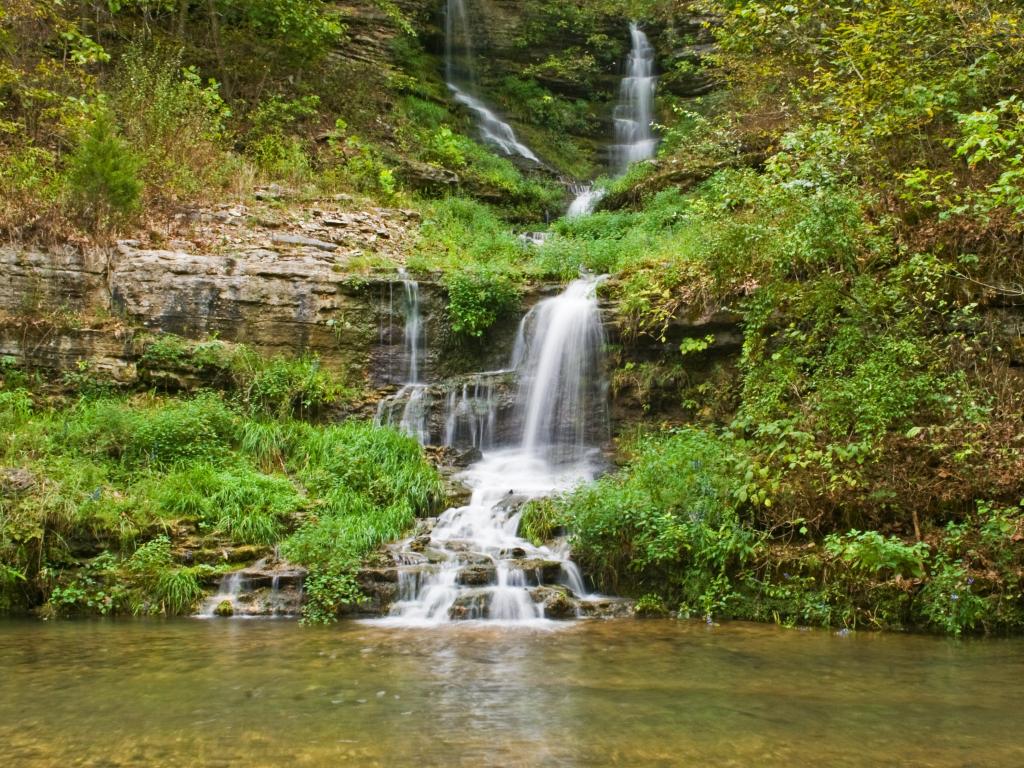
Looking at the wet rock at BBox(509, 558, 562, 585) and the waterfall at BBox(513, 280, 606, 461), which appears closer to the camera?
the wet rock at BBox(509, 558, 562, 585)

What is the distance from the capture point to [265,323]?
1204 centimetres

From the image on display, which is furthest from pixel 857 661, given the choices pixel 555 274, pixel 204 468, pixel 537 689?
pixel 555 274

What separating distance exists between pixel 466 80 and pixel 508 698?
2217 centimetres

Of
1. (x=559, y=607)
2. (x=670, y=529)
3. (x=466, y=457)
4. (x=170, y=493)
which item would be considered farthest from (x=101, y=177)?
(x=670, y=529)

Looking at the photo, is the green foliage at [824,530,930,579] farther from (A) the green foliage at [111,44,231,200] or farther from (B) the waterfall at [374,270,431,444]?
(A) the green foliage at [111,44,231,200]

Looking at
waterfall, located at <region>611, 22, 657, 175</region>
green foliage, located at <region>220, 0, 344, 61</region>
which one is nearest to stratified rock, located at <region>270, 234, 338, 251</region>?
green foliage, located at <region>220, 0, 344, 61</region>

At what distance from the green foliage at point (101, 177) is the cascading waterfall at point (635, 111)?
1107cm

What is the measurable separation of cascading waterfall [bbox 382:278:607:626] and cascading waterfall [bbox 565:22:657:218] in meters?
8.89

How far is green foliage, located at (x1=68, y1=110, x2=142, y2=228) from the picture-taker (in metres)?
11.8

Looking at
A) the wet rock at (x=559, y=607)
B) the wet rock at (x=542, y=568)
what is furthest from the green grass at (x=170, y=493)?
the wet rock at (x=559, y=607)

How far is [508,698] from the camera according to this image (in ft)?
15.4

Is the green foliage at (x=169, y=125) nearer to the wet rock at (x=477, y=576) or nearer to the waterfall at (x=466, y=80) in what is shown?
the waterfall at (x=466, y=80)

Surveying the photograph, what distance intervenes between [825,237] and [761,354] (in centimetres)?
149

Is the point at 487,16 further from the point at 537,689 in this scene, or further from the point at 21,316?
the point at 537,689
